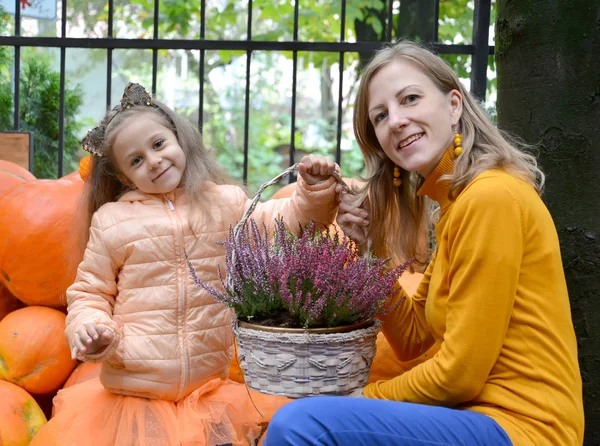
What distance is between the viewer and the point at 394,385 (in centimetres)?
188

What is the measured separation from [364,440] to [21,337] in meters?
1.79

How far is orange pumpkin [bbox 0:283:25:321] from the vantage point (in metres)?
3.20

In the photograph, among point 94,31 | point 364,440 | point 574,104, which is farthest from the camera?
point 94,31

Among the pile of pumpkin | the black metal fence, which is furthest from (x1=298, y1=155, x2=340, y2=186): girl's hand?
the black metal fence

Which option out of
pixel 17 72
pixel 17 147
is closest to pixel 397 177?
pixel 17 147

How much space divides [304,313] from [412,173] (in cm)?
75

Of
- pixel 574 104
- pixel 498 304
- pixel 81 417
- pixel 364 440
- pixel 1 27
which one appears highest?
pixel 1 27

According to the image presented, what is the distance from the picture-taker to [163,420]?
223cm

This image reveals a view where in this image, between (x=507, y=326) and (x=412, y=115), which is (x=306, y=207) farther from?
(x=507, y=326)

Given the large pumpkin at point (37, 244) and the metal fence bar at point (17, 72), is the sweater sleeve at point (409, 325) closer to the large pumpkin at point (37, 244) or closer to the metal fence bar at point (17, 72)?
the large pumpkin at point (37, 244)

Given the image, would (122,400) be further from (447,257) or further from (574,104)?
(574,104)

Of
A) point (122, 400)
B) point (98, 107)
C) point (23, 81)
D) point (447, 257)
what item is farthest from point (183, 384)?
point (98, 107)

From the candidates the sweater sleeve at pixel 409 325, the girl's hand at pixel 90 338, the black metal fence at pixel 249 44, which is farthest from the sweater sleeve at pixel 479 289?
the black metal fence at pixel 249 44

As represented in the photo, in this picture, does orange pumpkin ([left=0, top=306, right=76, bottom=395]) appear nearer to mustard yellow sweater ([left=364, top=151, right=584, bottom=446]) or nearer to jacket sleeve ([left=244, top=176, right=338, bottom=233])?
jacket sleeve ([left=244, top=176, right=338, bottom=233])
